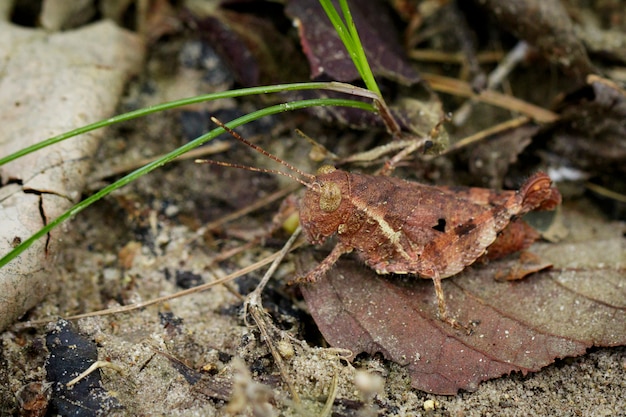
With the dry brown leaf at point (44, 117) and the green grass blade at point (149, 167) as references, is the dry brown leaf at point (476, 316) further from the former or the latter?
the dry brown leaf at point (44, 117)

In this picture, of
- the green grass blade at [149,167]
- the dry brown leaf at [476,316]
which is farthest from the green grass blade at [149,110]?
the dry brown leaf at [476,316]

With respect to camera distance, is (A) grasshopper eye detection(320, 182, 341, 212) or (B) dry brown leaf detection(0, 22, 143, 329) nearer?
(A) grasshopper eye detection(320, 182, 341, 212)

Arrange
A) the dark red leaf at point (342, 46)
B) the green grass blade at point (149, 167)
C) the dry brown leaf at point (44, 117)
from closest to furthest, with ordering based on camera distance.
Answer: the green grass blade at point (149, 167), the dry brown leaf at point (44, 117), the dark red leaf at point (342, 46)

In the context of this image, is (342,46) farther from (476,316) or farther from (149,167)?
(476,316)

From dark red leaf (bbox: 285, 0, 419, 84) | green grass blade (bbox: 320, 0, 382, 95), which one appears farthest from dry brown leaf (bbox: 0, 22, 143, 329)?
green grass blade (bbox: 320, 0, 382, 95)

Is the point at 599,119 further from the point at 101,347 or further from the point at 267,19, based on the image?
the point at 101,347

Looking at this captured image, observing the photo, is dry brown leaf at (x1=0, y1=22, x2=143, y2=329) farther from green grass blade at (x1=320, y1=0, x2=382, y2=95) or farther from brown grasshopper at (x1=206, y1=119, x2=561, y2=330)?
green grass blade at (x1=320, y1=0, x2=382, y2=95)

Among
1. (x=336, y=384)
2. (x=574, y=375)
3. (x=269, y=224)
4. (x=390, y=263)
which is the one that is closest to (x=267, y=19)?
(x=269, y=224)

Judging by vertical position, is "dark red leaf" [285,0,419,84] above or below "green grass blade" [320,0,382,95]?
below
